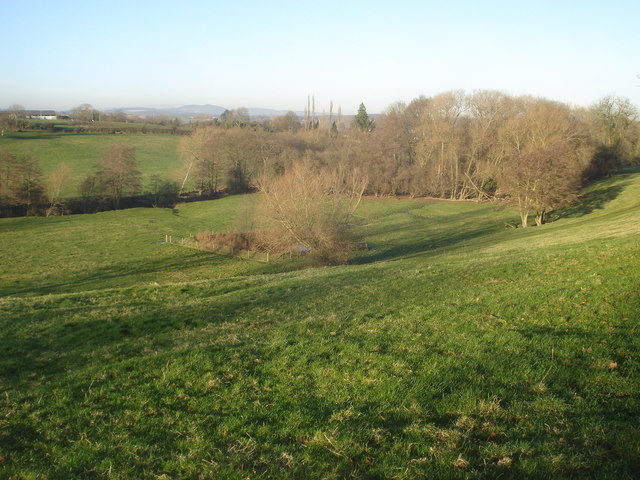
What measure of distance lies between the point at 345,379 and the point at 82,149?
102543 millimetres

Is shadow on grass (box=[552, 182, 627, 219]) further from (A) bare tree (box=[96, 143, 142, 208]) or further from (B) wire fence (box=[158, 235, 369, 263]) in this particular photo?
(A) bare tree (box=[96, 143, 142, 208])

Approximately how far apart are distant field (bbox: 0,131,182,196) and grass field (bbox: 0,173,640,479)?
68.9 m

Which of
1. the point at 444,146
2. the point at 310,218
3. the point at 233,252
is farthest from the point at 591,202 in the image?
the point at 233,252

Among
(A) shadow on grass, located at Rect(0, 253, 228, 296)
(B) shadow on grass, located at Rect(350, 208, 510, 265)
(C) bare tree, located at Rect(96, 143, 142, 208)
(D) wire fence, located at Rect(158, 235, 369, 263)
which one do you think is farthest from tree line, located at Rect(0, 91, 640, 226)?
(A) shadow on grass, located at Rect(0, 253, 228, 296)

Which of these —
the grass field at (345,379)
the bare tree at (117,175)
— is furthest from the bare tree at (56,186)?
the grass field at (345,379)

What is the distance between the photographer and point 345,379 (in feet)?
24.8

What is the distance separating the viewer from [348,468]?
511cm

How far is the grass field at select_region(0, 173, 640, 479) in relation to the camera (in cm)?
532

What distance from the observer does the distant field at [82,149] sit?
82.4 metres

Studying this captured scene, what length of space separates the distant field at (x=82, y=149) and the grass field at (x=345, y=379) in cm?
6886

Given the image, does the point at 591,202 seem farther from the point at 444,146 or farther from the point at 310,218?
the point at 310,218

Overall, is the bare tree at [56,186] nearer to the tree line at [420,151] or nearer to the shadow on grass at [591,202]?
the tree line at [420,151]

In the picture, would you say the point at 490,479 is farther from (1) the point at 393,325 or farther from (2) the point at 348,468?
(1) the point at 393,325

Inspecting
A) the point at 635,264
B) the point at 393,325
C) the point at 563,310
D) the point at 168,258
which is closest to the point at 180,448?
the point at 393,325
